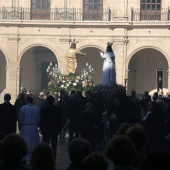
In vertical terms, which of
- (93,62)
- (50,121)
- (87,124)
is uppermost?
(93,62)

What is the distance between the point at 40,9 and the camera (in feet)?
126

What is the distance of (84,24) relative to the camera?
36781 mm

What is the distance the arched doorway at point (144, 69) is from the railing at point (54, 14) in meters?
3.49

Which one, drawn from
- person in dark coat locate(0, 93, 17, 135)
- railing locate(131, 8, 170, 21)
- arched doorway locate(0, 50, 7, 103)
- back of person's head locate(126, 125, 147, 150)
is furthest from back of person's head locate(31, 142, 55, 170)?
arched doorway locate(0, 50, 7, 103)

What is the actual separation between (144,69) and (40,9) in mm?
7509

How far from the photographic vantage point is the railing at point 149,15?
36.4 meters

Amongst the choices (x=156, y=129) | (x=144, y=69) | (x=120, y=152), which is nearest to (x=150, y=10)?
(x=144, y=69)

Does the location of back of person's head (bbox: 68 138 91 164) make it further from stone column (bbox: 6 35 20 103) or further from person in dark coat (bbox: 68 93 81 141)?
stone column (bbox: 6 35 20 103)

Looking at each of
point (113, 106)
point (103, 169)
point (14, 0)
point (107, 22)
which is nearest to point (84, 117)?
point (113, 106)

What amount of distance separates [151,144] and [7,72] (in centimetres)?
2485

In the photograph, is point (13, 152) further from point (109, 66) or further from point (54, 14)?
point (54, 14)

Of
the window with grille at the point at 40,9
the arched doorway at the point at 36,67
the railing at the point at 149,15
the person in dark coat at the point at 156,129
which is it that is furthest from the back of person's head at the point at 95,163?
the arched doorway at the point at 36,67

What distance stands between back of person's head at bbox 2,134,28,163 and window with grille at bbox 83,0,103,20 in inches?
1257

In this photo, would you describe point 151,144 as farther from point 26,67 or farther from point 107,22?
point 26,67
